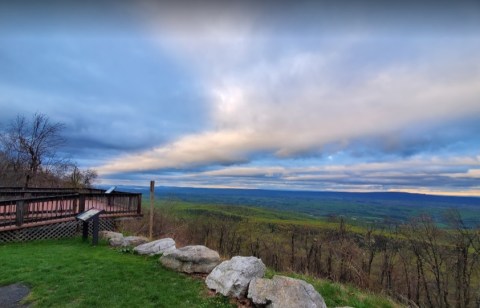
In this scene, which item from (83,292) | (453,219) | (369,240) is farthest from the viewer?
(369,240)

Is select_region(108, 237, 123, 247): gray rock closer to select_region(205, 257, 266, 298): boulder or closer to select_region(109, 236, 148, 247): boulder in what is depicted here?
select_region(109, 236, 148, 247): boulder

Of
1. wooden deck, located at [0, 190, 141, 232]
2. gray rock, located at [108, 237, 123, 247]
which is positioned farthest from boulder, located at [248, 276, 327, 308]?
wooden deck, located at [0, 190, 141, 232]

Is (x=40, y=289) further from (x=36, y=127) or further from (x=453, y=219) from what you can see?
(x=453, y=219)

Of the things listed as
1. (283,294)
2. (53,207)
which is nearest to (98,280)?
(283,294)

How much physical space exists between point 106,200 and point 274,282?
10.9m


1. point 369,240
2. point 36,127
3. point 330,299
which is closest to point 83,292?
point 330,299

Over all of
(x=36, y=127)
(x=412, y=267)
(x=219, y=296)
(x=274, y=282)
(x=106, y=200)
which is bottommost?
(x=412, y=267)

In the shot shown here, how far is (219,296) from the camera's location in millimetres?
5262

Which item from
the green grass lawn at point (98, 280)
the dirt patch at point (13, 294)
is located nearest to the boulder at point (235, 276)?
the green grass lawn at point (98, 280)

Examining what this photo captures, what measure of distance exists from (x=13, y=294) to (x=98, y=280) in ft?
4.60

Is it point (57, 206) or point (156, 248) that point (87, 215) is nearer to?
point (156, 248)

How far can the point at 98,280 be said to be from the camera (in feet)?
18.8

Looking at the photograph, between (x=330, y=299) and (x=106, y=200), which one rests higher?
(x=106, y=200)

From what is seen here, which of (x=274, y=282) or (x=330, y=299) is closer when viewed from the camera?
(x=274, y=282)
